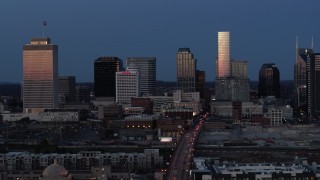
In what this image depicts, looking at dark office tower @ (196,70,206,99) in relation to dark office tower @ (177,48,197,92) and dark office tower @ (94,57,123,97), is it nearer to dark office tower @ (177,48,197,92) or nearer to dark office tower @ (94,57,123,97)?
dark office tower @ (177,48,197,92)

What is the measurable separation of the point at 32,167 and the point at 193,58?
71.8 meters

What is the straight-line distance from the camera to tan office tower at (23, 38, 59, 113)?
80.9 metres

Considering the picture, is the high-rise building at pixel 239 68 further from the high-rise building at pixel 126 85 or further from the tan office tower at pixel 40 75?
the tan office tower at pixel 40 75

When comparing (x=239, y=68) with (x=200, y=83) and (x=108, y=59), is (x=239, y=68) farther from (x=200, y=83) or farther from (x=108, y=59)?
(x=108, y=59)

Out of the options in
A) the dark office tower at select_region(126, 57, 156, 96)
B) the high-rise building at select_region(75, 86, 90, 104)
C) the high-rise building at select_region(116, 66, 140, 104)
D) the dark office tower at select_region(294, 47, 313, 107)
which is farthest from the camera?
the dark office tower at select_region(126, 57, 156, 96)

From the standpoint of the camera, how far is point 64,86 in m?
107

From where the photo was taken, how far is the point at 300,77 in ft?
370

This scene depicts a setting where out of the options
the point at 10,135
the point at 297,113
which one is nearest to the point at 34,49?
the point at 10,135

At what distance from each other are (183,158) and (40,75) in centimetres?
4122

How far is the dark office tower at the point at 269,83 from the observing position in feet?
392

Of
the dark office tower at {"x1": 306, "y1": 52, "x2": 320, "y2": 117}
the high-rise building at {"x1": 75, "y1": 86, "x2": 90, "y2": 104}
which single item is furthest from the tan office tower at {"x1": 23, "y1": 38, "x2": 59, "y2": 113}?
the dark office tower at {"x1": 306, "y1": 52, "x2": 320, "y2": 117}

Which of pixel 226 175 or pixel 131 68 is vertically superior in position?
pixel 131 68

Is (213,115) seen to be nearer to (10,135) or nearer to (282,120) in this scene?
(282,120)

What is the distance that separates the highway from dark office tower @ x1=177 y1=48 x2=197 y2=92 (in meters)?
44.0
